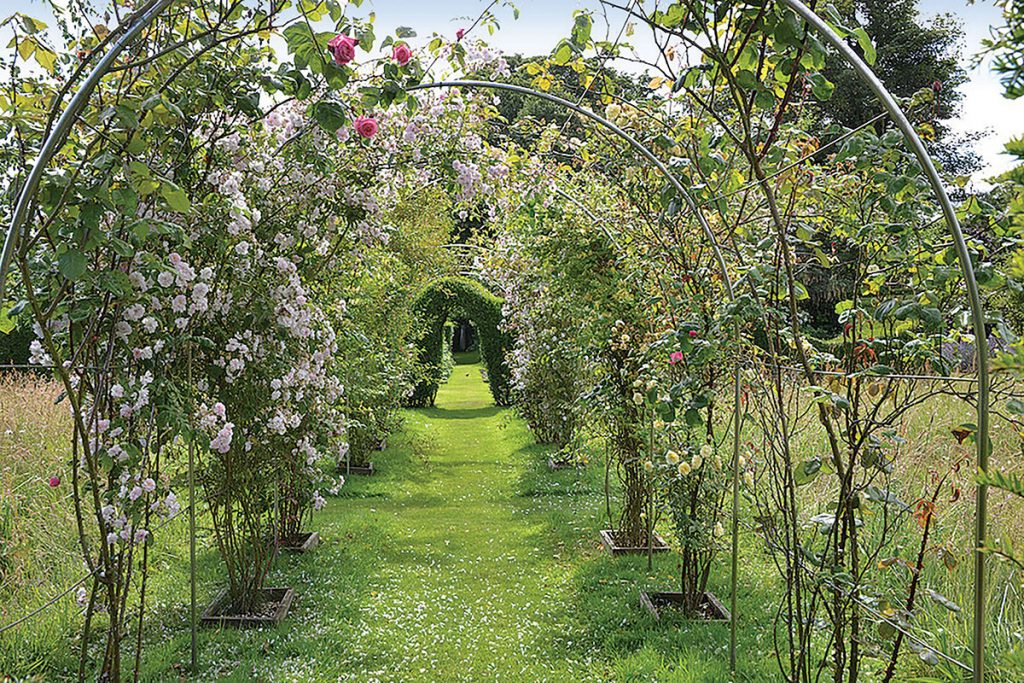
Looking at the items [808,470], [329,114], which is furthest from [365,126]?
[808,470]

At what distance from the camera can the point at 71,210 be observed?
2244 mm

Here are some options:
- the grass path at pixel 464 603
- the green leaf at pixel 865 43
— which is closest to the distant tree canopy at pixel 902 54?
the grass path at pixel 464 603

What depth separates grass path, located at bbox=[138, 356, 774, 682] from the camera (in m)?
3.80

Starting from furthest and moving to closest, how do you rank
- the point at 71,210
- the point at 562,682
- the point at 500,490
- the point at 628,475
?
the point at 500,490 → the point at 628,475 → the point at 562,682 → the point at 71,210

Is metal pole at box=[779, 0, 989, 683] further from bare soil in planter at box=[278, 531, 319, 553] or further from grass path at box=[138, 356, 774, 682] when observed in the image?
bare soil in planter at box=[278, 531, 319, 553]

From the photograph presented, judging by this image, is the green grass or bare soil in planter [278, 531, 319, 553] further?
bare soil in planter [278, 531, 319, 553]

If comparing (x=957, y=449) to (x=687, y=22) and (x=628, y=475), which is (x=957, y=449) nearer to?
(x=628, y=475)

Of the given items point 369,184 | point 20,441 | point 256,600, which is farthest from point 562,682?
point 20,441

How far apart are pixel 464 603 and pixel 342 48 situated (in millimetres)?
3455

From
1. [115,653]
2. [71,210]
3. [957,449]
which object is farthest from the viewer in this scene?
[957,449]

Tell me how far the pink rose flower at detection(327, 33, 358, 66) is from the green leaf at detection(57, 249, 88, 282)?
86 cm

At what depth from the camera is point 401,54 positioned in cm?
284

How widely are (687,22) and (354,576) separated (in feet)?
13.0

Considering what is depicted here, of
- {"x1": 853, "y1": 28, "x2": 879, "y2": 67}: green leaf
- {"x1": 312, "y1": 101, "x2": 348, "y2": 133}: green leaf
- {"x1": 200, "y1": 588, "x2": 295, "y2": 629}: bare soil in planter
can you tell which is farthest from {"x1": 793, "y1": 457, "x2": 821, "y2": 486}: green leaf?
{"x1": 200, "y1": 588, "x2": 295, "y2": 629}: bare soil in planter
